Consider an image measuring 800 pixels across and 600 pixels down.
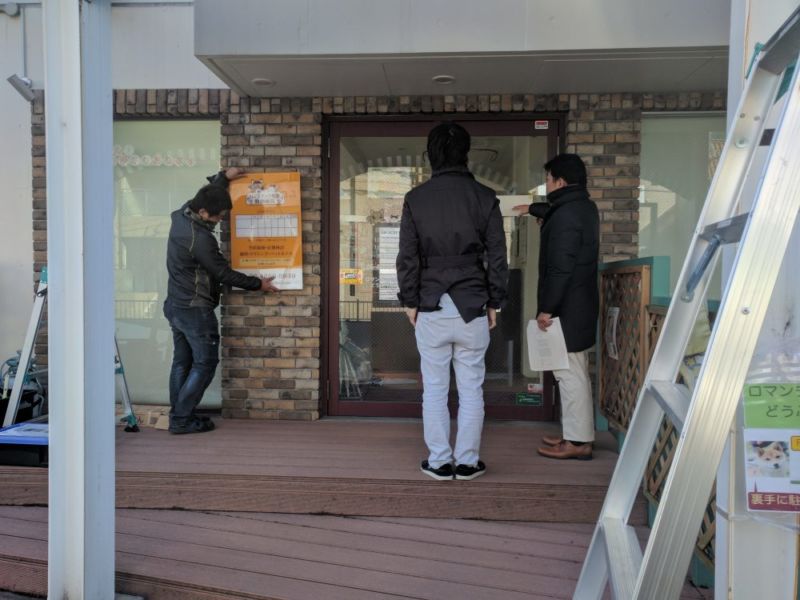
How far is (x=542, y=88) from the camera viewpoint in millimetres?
4250

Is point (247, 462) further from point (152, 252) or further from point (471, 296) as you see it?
point (152, 252)

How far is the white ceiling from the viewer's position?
366cm

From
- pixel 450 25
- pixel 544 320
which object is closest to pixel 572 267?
pixel 544 320

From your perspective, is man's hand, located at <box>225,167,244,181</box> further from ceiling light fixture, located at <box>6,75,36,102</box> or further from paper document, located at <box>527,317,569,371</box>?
paper document, located at <box>527,317,569,371</box>

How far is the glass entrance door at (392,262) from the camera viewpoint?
4.56 m

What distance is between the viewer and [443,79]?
4047 mm

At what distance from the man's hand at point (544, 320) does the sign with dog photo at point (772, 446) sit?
211 centimetres

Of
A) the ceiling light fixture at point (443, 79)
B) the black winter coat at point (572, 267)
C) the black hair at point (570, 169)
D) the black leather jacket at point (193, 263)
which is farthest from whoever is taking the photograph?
the black leather jacket at point (193, 263)

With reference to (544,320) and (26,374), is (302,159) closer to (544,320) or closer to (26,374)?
(544,320)

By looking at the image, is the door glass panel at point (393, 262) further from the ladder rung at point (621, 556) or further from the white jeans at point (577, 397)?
the ladder rung at point (621, 556)

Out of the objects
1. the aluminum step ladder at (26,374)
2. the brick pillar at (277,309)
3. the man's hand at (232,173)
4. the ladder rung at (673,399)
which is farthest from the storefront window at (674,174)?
the aluminum step ladder at (26,374)

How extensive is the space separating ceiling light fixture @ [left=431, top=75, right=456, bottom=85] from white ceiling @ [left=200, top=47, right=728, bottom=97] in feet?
0.11

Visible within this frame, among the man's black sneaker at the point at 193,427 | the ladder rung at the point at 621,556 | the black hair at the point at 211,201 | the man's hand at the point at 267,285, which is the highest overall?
the black hair at the point at 211,201

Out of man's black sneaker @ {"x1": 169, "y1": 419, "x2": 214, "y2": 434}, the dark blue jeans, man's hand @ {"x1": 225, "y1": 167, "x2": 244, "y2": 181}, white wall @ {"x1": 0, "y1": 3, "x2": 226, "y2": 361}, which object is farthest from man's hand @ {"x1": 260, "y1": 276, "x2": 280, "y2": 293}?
white wall @ {"x1": 0, "y1": 3, "x2": 226, "y2": 361}
